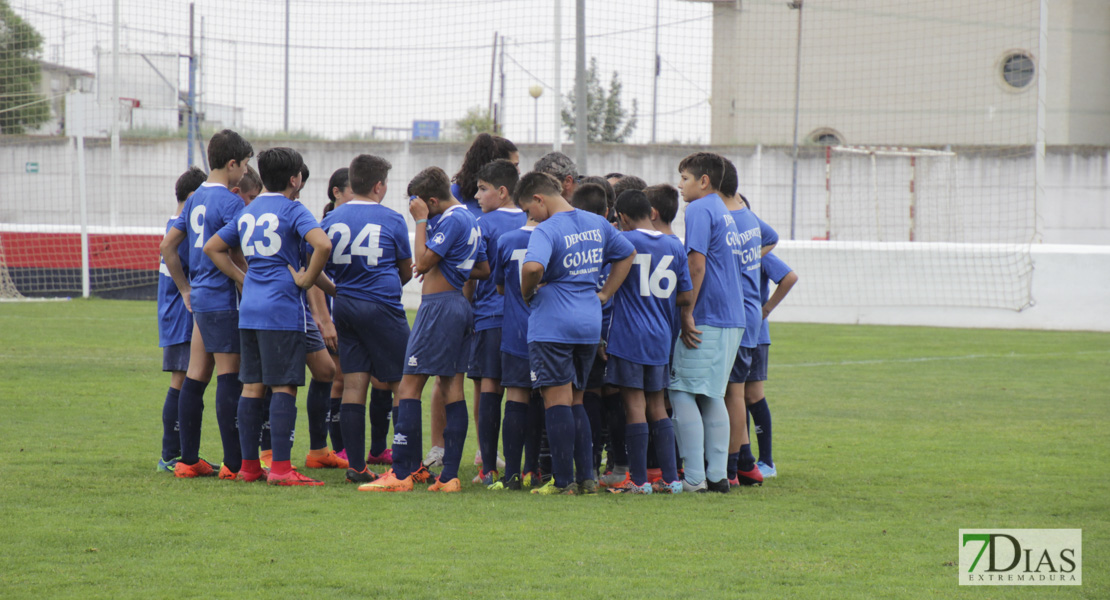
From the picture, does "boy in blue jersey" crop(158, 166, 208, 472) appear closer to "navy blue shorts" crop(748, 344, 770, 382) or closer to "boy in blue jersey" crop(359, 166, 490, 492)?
"boy in blue jersey" crop(359, 166, 490, 492)

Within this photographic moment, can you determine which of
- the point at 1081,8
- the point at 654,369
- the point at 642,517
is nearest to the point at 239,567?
the point at 642,517

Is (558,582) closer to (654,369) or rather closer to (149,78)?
(654,369)

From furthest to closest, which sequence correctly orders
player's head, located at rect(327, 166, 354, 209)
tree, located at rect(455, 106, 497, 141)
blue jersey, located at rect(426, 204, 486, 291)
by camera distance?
tree, located at rect(455, 106, 497, 141), player's head, located at rect(327, 166, 354, 209), blue jersey, located at rect(426, 204, 486, 291)

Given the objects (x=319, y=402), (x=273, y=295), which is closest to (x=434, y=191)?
(x=273, y=295)

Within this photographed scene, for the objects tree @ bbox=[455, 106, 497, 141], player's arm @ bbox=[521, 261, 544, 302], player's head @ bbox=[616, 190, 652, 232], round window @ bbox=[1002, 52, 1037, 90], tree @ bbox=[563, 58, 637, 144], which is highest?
round window @ bbox=[1002, 52, 1037, 90]

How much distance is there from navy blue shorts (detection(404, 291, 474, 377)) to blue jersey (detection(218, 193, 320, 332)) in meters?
0.64

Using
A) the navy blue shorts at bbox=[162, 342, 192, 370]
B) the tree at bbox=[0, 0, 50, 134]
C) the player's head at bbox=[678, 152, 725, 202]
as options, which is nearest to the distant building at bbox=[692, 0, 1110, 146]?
the tree at bbox=[0, 0, 50, 134]

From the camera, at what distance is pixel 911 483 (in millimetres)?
5875

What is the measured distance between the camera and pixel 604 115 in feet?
76.8

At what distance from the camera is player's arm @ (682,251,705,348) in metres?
5.63

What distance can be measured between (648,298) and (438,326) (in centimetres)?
116

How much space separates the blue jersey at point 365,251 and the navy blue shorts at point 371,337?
56 mm

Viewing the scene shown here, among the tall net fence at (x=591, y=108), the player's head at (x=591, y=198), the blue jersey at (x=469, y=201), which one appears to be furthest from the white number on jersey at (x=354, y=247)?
the tall net fence at (x=591, y=108)

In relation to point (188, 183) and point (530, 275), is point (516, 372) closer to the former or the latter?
point (530, 275)
